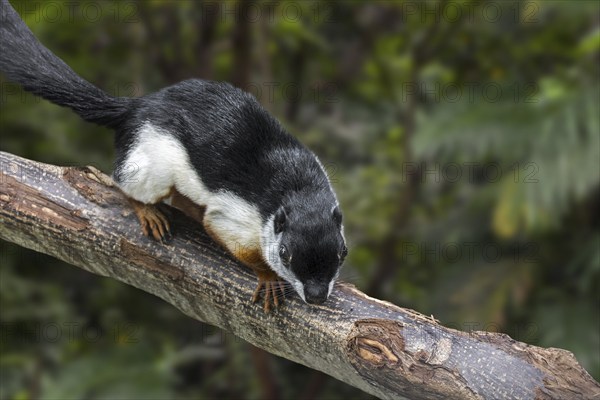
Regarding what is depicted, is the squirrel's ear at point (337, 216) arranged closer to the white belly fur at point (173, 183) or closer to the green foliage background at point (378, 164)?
the white belly fur at point (173, 183)

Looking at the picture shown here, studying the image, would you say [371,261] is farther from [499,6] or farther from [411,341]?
[411,341]

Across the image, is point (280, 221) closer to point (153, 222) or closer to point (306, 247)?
point (306, 247)

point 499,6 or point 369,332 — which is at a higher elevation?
point 499,6

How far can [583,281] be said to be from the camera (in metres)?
3.85

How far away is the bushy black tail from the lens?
2.36 m

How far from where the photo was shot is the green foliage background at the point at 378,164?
3.75m

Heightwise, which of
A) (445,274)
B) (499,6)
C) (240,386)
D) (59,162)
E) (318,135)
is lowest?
(240,386)

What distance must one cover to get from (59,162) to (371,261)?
185 cm

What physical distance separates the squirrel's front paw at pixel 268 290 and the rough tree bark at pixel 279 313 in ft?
0.08

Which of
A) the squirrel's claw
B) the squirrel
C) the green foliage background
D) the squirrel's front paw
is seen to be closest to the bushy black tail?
the squirrel

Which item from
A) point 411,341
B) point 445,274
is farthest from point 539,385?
point 445,274

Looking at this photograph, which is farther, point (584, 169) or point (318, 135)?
point (318, 135)

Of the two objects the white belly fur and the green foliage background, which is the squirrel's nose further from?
the green foliage background

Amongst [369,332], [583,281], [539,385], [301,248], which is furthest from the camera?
[583,281]
